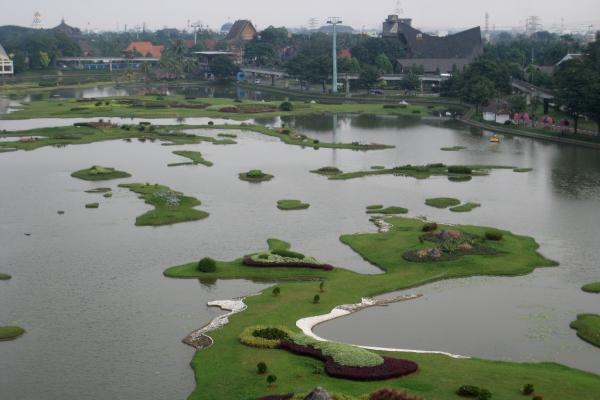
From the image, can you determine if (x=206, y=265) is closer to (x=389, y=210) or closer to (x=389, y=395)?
(x=389, y=210)

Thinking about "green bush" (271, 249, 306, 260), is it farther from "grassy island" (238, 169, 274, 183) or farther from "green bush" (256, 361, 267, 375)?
"grassy island" (238, 169, 274, 183)

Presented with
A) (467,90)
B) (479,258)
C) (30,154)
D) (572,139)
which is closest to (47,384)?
(479,258)

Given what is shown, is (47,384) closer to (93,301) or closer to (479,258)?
(93,301)

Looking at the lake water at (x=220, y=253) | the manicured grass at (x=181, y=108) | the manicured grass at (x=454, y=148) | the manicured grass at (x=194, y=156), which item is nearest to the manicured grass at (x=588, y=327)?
the lake water at (x=220, y=253)

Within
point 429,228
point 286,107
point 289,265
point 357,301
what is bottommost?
point 357,301

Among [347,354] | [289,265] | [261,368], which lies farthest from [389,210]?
[261,368]

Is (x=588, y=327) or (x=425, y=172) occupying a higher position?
(x=425, y=172)

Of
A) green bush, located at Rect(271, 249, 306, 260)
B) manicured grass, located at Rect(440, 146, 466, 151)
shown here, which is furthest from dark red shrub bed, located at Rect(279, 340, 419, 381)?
manicured grass, located at Rect(440, 146, 466, 151)
